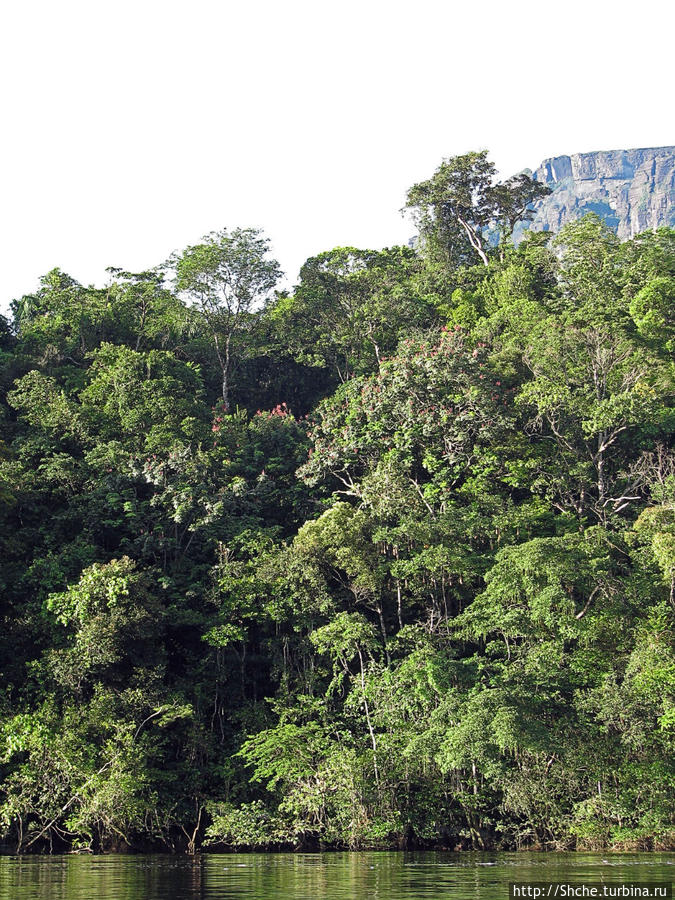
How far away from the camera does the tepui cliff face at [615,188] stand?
122 m

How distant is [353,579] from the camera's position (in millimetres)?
20219

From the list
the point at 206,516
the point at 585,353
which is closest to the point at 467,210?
the point at 585,353

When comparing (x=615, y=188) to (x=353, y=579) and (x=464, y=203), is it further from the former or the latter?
(x=353, y=579)

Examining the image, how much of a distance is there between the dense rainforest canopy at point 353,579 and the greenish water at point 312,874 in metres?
1.51

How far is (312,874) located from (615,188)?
134161 mm

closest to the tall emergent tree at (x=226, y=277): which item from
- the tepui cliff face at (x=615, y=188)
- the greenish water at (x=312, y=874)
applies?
the greenish water at (x=312, y=874)

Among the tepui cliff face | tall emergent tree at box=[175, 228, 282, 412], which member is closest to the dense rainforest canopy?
tall emergent tree at box=[175, 228, 282, 412]

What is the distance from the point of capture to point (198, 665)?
19.9 meters

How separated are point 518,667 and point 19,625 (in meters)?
9.93

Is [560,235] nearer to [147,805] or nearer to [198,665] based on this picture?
[198,665]

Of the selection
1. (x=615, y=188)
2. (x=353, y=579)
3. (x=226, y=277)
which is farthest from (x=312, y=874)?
(x=615, y=188)

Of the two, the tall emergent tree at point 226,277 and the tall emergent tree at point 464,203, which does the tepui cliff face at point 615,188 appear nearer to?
the tall emergent tree at point 464,203

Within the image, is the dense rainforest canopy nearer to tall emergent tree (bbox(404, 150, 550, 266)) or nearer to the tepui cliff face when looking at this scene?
tall emergent tree (bbox(404, 150, 550, 266))

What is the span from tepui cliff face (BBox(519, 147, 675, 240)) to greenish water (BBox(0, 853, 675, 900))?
10994cm
